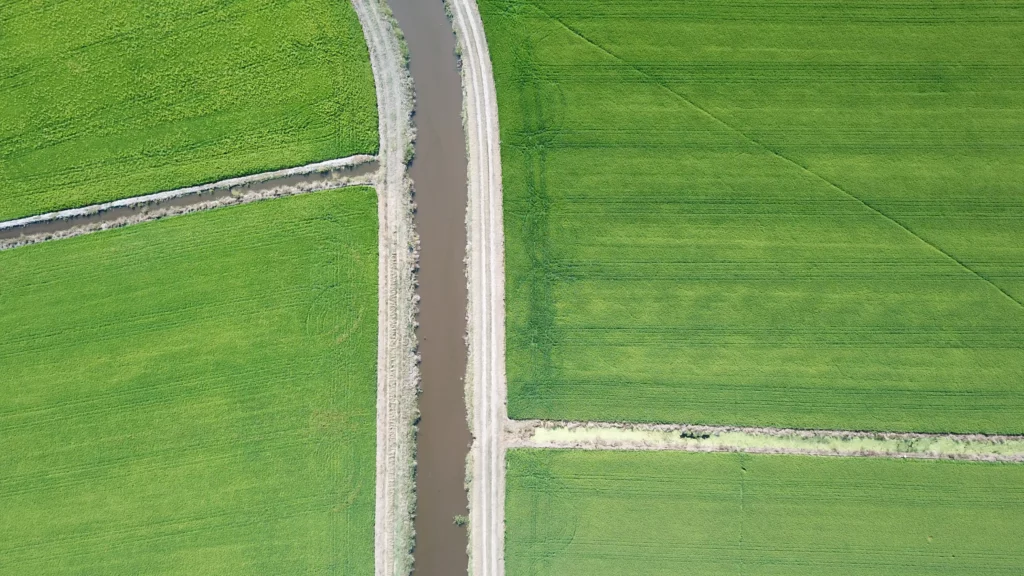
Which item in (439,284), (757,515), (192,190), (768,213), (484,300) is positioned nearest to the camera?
(757,515)

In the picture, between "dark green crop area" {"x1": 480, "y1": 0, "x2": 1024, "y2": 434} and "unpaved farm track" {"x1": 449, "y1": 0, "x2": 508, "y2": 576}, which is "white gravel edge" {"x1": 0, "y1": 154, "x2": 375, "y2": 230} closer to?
"unpaved farm track" {"x1": 449, "y1": 0, "x2": 508, "y2": 576}

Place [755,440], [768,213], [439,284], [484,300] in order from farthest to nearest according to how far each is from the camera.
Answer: [439,284]
[484,300]
[768,213]
[755,440]

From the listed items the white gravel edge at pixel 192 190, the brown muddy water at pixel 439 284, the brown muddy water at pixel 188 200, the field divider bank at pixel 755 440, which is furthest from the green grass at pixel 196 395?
the field divider bank at pixel 755 440

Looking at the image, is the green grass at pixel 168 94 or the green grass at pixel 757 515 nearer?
the green grass at pixel 757 515

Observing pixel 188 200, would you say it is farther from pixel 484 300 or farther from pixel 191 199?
pixel 484 300

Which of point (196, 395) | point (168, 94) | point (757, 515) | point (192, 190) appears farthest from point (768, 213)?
point (168, 94)

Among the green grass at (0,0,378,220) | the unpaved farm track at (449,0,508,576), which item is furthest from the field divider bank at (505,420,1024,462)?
the green grass at (0,0,378,220)

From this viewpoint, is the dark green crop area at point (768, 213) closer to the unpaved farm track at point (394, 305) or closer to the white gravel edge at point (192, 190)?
the unpaved farm track at point (394, 305)

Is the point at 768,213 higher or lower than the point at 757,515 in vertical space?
higher
